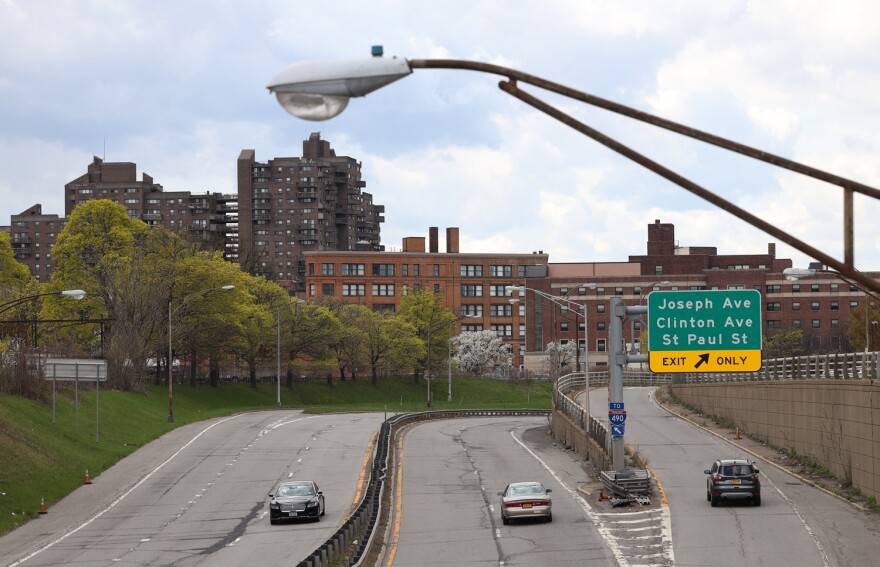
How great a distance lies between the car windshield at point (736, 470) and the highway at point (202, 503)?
40.6 feet

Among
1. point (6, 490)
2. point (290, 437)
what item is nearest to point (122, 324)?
point (290, 437)

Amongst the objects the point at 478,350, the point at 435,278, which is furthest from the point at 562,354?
the point at 435,278

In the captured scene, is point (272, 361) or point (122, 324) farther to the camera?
point (272, 361)

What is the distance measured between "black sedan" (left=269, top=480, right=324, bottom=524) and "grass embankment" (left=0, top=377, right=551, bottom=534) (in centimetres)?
881

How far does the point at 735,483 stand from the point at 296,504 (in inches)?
548

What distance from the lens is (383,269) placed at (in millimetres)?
166750

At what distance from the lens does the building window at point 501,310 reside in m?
168

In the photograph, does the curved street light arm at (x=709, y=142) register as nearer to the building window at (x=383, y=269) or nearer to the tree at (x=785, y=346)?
the tree at (x=785, y=346)

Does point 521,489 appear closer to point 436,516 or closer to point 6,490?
point 436,516

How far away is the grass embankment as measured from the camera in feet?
155

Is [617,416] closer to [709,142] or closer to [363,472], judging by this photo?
[363,472]

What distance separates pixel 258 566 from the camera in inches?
1174

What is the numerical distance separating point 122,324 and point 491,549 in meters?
60.8

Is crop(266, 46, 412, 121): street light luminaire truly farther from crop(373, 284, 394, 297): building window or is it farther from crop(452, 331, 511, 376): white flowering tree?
crop(373, 284, 394, 297): building window
